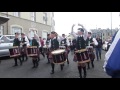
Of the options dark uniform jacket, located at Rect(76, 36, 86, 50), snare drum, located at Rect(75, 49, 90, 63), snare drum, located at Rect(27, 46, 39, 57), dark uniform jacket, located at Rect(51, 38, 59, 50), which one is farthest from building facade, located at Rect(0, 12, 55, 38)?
snare drum, located at Rect(75, 49, 90, 63)

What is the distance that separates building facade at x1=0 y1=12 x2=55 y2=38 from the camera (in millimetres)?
23941

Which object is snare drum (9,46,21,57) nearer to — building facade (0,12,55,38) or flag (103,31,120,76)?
building facade (0,12,55,38)

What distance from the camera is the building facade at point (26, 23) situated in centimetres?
2394

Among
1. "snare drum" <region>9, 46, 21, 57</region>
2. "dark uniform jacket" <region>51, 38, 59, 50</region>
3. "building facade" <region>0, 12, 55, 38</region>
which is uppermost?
"building facade" <region>0, 12, 55, 38</region>

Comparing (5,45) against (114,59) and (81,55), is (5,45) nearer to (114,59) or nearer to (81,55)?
(81,55)

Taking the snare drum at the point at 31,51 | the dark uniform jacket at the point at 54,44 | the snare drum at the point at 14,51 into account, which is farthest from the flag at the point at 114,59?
the snare drum at the point at 14,51

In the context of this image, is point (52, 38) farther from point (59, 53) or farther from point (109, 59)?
point (109, 59)

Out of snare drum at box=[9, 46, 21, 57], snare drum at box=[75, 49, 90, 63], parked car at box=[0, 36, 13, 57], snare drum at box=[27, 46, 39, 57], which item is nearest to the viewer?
snare drum at box=[75, 49, 90, 63]

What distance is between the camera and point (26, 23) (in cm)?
2892

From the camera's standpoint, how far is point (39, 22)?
1336 inches

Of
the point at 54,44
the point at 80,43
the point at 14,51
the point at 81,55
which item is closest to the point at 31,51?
the point at 14,51

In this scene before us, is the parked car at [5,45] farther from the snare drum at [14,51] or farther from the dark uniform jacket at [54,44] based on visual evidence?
the dark uniform jacket at [54,44]

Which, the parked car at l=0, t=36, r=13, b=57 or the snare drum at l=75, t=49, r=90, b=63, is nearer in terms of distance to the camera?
the snare drum at l=75, t=49, r=90, b=63
